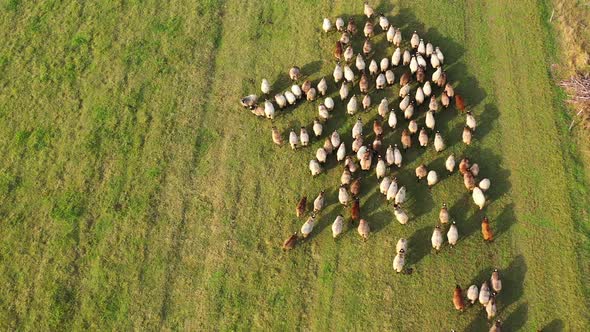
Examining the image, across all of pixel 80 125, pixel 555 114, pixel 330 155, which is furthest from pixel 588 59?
pixel 80 125

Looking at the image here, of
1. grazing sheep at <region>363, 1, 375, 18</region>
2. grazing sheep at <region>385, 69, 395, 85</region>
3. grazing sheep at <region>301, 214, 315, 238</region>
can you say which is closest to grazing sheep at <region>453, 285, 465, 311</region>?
grazing sheep at <region>301, 214, 315, 238</region>

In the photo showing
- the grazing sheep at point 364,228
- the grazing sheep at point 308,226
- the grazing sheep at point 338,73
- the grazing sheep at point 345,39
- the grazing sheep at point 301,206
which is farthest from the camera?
the grazing sheep at point 345,39

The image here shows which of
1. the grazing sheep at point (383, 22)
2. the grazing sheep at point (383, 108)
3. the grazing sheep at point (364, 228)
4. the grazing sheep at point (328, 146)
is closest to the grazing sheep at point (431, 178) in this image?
the grazing sheep at point (364, 228)

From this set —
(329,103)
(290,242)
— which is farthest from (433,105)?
(290,242)

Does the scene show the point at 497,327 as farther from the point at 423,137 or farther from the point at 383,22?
the point at 383,22

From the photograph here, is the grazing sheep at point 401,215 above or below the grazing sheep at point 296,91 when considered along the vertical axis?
below

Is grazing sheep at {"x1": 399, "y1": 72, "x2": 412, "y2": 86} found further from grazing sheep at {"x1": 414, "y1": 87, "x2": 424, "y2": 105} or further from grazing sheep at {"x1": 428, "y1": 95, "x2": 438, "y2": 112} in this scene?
grazing sheep at {"x1": 428, "y1": 95, "x2": 438, "y2": 112}

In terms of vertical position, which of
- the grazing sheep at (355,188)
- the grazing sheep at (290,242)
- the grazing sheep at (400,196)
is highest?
the grazing sheep at (400,196)

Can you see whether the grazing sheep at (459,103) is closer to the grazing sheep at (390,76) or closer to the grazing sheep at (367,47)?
the grazing sheep at (390,76)
